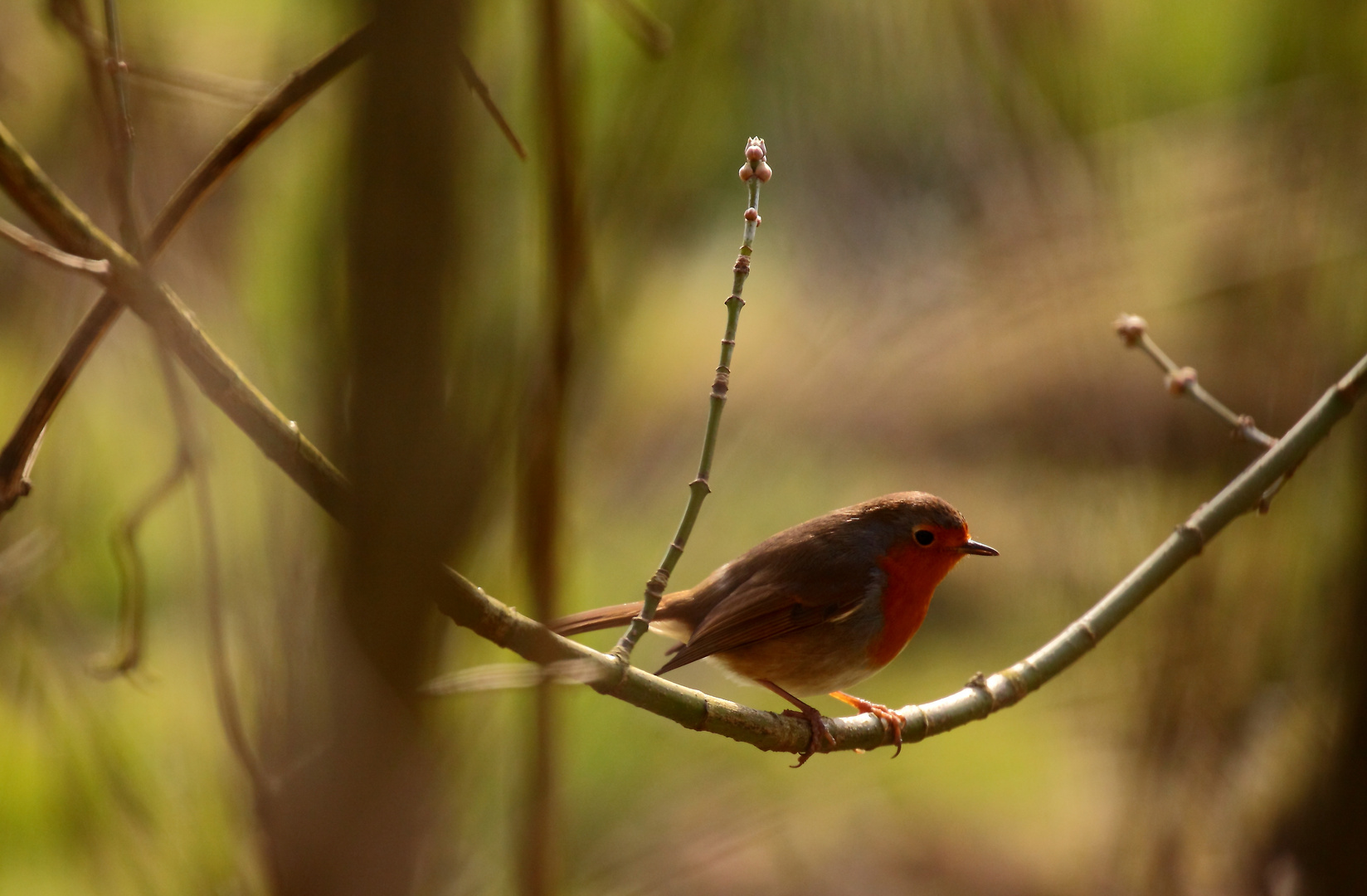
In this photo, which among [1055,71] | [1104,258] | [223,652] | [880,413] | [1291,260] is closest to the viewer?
[223,652]

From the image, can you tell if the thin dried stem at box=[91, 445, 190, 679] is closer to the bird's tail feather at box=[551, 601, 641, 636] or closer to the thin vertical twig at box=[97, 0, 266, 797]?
the thin vertical twig at box=[97, 0, 266, 797]

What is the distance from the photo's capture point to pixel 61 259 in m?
1.04

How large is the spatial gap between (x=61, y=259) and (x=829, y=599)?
2611mm

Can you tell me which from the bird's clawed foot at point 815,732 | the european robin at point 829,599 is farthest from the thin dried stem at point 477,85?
the european robin at point 829,599

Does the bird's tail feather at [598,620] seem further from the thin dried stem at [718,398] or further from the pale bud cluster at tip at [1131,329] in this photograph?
the pale bud cluster at tip at [1131,329]

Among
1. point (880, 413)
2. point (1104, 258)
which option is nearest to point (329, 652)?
point (1104, 258)

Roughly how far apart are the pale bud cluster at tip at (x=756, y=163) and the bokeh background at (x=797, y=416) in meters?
0.13

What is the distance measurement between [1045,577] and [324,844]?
4.37 m

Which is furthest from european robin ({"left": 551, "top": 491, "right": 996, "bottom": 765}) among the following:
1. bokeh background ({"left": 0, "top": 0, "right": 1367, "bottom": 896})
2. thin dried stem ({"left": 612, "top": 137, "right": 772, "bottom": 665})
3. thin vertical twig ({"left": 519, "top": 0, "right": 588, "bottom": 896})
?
thin vertical twig ({"left": 519, "top": 0, "right": 588, "bottom": 896})

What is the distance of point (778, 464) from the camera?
5.16m

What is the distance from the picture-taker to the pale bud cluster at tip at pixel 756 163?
1555 mm

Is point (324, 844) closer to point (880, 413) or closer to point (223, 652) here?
point (223, 652)

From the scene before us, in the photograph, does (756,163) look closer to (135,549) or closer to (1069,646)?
(135,549)

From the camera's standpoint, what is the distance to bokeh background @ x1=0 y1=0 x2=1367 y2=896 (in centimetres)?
147
